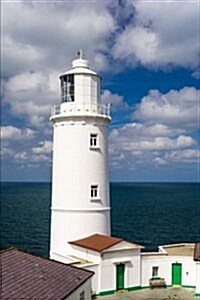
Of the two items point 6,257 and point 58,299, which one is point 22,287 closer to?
point 58,299

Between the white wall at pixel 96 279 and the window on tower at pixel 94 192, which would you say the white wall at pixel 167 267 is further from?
the window on tower at pixel 94 192

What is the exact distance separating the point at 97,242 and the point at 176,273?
15.1 ft

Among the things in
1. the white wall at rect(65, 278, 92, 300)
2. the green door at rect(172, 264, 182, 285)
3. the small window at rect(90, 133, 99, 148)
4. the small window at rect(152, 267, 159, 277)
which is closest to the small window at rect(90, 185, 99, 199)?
the small window at rect(90, 133, 99, 148)

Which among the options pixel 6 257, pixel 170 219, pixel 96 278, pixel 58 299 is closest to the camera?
pixel 58 299

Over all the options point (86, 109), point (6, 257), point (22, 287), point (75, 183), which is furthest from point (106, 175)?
point (22, 287)

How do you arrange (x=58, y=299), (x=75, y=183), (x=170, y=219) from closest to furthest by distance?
1. (x=58, y=299)
2. (x=75, y=183)
3. (x=170, y=219)

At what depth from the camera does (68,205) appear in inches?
915

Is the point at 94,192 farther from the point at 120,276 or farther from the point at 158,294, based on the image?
the point at 158,294

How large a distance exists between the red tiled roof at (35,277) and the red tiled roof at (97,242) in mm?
5154

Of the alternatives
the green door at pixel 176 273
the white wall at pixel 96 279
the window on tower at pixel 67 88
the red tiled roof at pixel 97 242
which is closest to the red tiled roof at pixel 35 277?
the white wall at pixel 96 279

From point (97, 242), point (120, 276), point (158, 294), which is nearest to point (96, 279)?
point (120, 276)

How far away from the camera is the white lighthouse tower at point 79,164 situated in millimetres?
23141

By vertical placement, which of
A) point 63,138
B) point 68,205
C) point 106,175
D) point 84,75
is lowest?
point 68,205

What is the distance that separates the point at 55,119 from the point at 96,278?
360 inches
